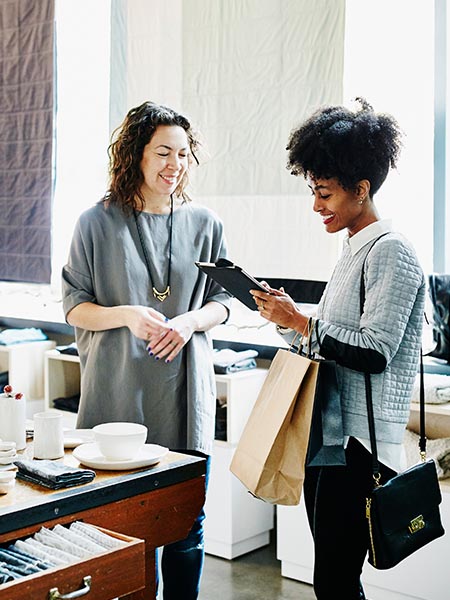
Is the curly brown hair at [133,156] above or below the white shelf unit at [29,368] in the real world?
above

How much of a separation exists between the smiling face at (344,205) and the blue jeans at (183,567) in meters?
0.92

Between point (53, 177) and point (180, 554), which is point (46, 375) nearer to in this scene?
point (53, 177)

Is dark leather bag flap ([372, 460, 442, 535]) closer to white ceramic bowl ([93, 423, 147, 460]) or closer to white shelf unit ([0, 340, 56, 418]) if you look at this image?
white ceramic bowl ([93, 423, 147, 460])

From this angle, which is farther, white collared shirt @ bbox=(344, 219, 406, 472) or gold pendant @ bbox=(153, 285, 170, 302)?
gold pendant @ bbox=(153, 285, 170, 302)

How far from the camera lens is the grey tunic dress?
2.53 meters

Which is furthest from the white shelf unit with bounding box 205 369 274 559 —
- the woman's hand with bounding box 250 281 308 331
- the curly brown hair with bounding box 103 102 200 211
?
the woman's hand with bounding box 250 281 308 331

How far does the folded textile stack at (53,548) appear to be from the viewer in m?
1.62

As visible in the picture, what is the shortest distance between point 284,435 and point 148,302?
0.66 meters

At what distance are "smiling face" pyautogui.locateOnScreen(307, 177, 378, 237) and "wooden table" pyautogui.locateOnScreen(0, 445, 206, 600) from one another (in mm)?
660

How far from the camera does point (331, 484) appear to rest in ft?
6.77

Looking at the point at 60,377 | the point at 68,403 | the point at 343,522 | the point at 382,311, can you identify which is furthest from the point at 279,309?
the point at 60,377

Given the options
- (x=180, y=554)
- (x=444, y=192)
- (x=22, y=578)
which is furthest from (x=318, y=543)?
(x=444, y=192)

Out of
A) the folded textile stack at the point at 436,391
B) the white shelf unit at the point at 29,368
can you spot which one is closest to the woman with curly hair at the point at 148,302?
the folded textile stack at the point at 436,391

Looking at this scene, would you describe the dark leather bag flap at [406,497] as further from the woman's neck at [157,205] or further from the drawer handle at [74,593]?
the woman's neck at [157,205]
